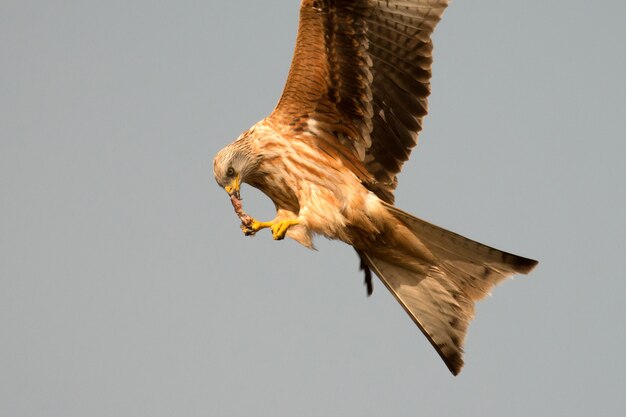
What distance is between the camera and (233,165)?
13.8 metres

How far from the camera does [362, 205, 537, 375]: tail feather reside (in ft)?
44.9

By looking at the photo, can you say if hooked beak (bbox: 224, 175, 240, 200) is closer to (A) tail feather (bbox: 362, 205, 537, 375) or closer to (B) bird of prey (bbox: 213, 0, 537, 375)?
(B) bird of prey (bbox: 213, 0, 537, 375)

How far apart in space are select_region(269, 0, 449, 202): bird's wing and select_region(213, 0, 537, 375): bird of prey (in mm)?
11

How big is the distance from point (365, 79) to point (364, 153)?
83 centimetres

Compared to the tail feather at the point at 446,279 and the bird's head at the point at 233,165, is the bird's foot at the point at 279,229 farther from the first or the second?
the tail feather at the point at 446,279

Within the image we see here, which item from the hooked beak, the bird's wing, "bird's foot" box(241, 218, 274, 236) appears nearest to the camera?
"bird's foot" box(241, 218, 274, 236)

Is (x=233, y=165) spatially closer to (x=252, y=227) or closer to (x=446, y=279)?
(x=252, y=227)

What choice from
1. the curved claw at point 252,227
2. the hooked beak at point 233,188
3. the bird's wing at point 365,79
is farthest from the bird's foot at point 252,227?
the bird's wing at point 365,79

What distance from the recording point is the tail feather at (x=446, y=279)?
44.9ft

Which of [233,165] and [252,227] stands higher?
[233,165]

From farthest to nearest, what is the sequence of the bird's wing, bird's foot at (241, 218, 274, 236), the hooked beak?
the hooked beak
the bird's wing
bird's foot at (241, 218, 274, 236)

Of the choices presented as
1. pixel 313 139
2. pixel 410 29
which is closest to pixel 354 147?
pixel 313 139

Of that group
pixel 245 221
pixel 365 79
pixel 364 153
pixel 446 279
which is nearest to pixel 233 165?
pixel 245 221

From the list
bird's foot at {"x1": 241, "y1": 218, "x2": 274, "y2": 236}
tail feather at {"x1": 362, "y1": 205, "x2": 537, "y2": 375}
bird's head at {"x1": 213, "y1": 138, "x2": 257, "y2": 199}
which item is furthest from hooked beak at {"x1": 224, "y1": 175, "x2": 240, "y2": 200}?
tail feather at {"x1": 362, "y1": 205, "x2": 537, "y2": 375}
